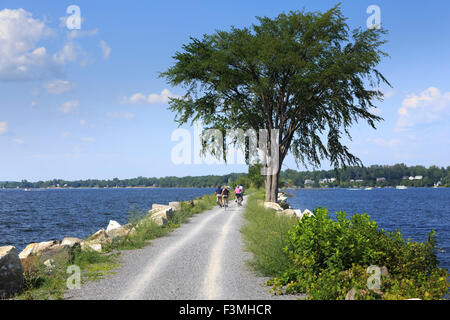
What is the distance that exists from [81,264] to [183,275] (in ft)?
10.8

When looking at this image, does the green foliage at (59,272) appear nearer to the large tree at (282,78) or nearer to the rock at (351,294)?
the rock at (351,294)

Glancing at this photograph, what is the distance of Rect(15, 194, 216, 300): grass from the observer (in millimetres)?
8484

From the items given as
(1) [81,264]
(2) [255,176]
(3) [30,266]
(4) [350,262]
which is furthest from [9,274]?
(2) [255,176]

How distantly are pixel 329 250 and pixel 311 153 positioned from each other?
21.6 meters

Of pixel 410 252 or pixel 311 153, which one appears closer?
pixel 410 252

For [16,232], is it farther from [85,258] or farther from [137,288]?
[137,288]

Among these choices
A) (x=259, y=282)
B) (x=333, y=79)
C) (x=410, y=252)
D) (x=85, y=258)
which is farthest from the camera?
(x=333, y=79)

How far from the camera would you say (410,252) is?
31.5 ft

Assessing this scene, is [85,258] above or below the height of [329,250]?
below

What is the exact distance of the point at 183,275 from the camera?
9.56m

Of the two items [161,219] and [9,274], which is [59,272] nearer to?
[9,274]

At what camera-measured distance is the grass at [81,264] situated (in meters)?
Result: 8.48

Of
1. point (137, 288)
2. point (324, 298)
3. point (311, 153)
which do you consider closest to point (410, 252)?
point (324, 298)
